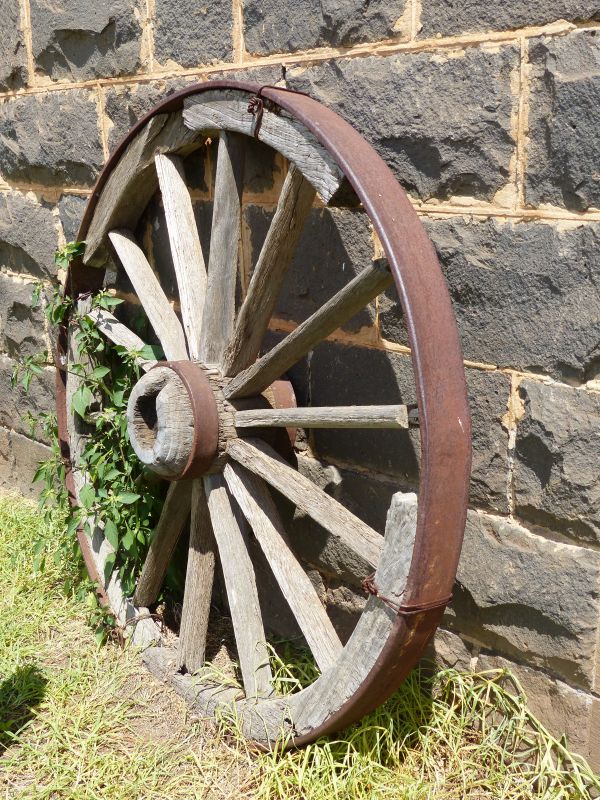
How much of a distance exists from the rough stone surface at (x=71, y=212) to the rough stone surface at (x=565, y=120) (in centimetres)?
177

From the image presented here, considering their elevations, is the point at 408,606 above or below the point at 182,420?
below

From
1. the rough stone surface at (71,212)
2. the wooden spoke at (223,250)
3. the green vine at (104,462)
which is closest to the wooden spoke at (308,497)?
the wooden spoke at (223,250)

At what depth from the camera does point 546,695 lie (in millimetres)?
2082

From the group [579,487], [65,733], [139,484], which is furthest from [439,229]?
[65,733]

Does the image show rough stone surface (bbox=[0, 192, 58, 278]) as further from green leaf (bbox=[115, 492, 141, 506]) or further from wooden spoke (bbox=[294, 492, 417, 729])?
wooden spoke (bbox=[294, 492, 417, 729])

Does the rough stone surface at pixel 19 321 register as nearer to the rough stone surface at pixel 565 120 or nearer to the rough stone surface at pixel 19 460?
the rough stone surface at pixel 19 460

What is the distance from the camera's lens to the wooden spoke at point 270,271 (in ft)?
6.93

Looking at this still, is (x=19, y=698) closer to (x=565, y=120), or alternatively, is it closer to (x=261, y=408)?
(x=261, y=408)

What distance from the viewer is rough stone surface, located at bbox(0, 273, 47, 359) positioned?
3521 mm

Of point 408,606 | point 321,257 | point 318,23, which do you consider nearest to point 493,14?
point 318,23

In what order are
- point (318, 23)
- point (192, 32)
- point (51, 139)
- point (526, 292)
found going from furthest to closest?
point (51, 139)
point (192, 32)
point (318, 23)
point (526, 292)

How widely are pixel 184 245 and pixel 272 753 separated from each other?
1.40 metres

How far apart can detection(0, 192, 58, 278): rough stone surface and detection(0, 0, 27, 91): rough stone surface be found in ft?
1.40

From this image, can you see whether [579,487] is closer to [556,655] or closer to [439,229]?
[556,655]
